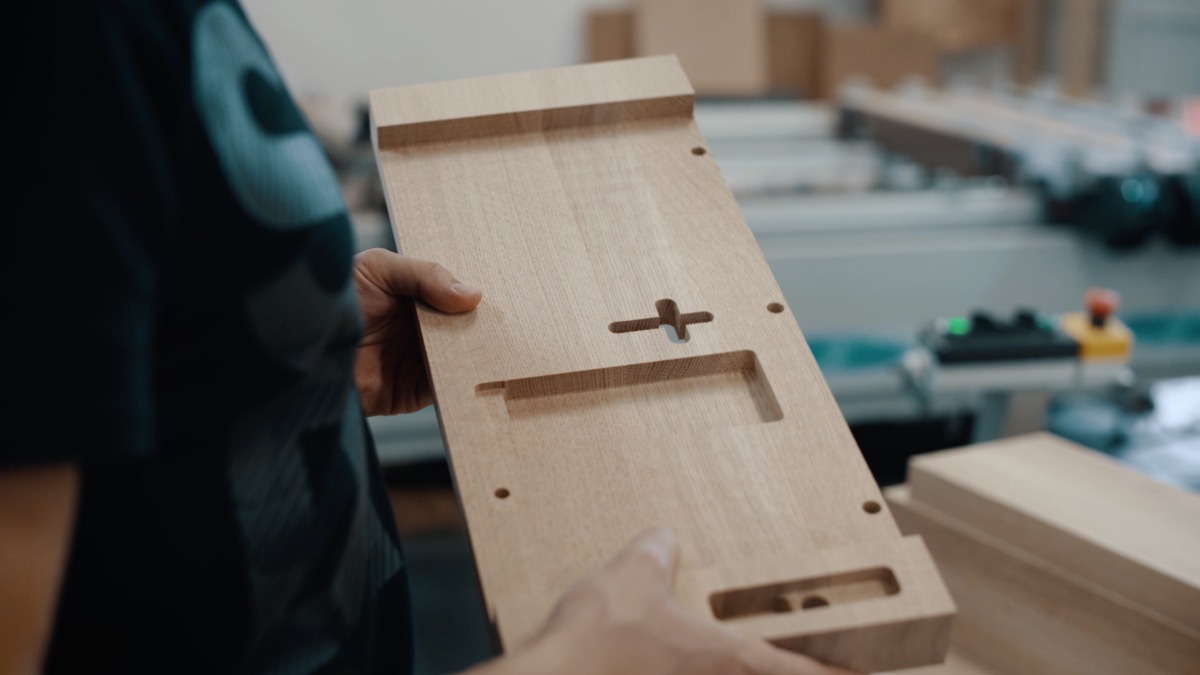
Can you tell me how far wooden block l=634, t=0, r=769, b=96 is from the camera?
3713mm

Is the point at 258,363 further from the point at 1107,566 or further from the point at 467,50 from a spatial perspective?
the point at 467,50

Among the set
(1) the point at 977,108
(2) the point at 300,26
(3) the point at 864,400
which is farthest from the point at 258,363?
(2) the point at 300,26

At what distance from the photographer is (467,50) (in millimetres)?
3863

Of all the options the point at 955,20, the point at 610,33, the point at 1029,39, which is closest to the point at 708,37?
the point at 610,33

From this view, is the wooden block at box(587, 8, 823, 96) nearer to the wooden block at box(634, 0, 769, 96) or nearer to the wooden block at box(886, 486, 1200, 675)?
the wooden block at box(634, 0, 769, 96)

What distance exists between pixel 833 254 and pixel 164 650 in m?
1.60

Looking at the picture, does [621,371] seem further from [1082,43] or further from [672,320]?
[1082,43]

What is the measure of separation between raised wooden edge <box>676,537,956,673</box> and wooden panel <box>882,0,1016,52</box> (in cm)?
368

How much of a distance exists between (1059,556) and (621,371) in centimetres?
58

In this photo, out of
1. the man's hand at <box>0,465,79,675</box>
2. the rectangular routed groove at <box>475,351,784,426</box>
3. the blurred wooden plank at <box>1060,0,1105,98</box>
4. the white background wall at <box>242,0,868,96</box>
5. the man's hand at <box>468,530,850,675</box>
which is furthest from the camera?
the blurred wooden plank at <box>1060,0,1105,98</box>

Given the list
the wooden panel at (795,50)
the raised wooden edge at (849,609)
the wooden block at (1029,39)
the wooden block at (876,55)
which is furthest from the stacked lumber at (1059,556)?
the wooden block at (1029,39)

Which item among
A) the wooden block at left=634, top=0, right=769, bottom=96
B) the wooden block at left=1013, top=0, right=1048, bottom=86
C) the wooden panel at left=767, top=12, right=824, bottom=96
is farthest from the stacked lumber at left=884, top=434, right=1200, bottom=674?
the wooden block at left=1013, top=0, right=1048, bottom=86

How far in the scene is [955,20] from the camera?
12.9 feet

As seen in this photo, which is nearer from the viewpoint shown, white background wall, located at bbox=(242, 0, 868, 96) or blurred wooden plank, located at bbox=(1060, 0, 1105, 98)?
white background wall, located at bbox=(242, 0, 868, 96)
